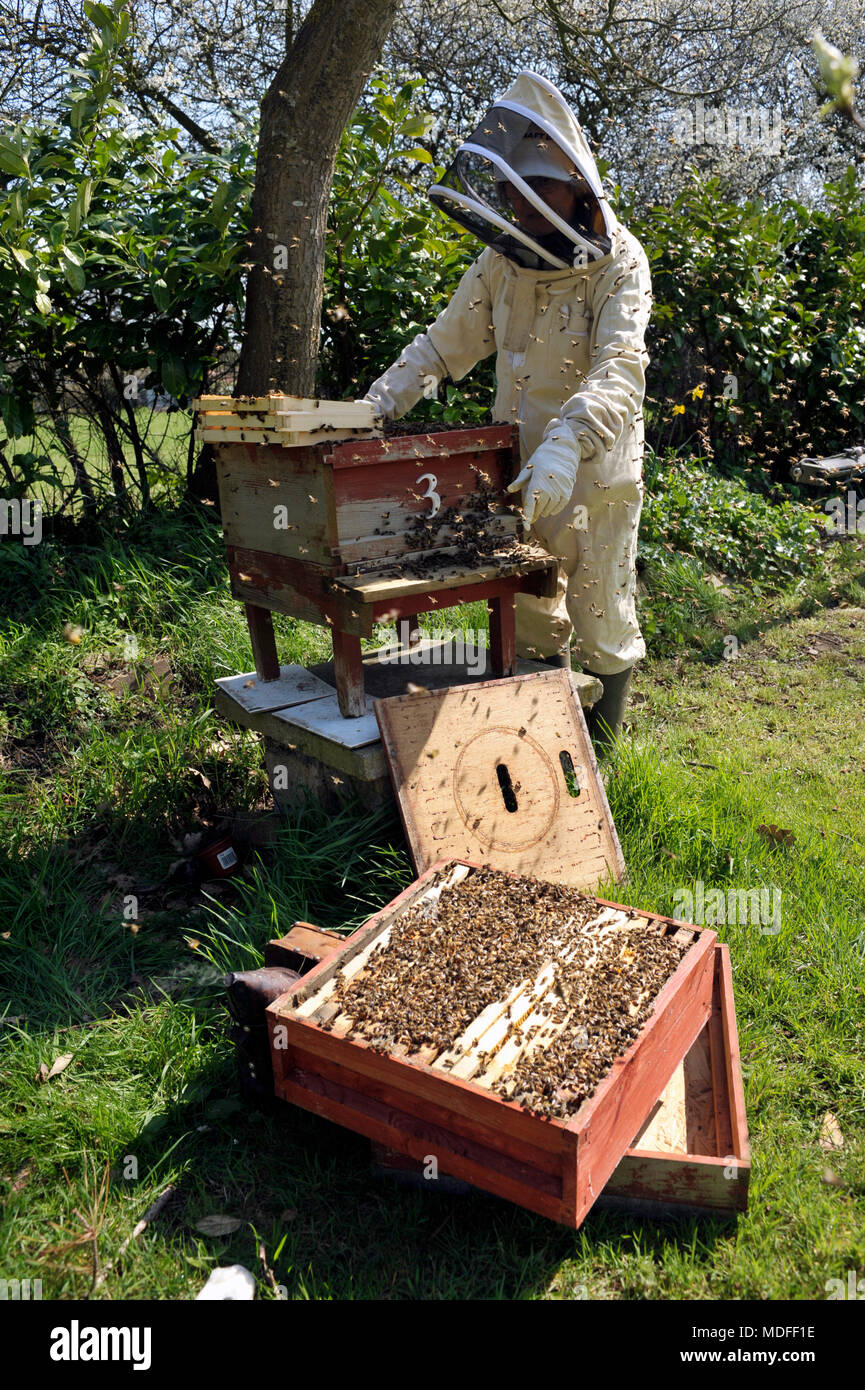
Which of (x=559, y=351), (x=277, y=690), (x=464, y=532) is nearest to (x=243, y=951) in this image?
(x=277, y=690)

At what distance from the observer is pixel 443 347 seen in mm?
3990

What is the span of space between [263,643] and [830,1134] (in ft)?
7.97

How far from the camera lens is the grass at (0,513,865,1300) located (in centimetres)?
226

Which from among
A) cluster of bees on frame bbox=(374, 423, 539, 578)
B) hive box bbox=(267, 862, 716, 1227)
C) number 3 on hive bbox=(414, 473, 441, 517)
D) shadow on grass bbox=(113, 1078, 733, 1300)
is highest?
number 3 on hive bbox=(414, 473, 441, 517)

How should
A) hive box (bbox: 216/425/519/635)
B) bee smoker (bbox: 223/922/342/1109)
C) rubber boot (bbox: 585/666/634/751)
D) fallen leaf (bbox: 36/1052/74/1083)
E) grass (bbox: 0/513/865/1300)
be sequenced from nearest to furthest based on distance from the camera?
1. grass (bbox: 0/513/865/1300)
2. bee smoker (bbox: 223/922/342/1109)
3. fallen leaf (bbox: 36/1052/74/1083)
4. hive box (bbox: 216/425/519/635)
5. rubber boot (bbox: 585/666/634/751)

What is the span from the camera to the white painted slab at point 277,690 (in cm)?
355

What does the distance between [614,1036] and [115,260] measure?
4.05 metres

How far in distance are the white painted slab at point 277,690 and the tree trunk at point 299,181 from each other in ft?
5.32

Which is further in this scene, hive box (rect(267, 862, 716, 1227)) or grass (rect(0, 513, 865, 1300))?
grass (rect(0, 513, 865, 1300))

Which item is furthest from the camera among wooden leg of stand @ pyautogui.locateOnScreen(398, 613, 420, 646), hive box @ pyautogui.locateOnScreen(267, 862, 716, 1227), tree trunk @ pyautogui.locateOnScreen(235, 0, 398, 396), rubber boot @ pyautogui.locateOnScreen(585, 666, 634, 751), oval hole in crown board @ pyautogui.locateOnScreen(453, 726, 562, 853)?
tree trunk @ pyautogui.locateOnScreen(235, 0, 398, 396)

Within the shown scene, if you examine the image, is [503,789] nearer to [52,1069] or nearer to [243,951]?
[243,951]

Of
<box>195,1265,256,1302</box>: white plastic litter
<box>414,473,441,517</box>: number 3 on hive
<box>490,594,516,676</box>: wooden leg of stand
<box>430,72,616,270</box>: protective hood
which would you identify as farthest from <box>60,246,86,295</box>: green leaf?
<box>195,1265,256,1302</box>: white plastic litter

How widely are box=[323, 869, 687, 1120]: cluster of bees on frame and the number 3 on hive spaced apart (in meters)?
1.17

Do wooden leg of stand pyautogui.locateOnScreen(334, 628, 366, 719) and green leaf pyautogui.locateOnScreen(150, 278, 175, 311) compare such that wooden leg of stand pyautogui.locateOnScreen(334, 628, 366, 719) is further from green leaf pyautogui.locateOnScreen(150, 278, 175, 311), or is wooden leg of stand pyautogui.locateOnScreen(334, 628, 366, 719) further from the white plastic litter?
green leaf pyautogui.locateOnScreen(150, 278, 175, 311)
